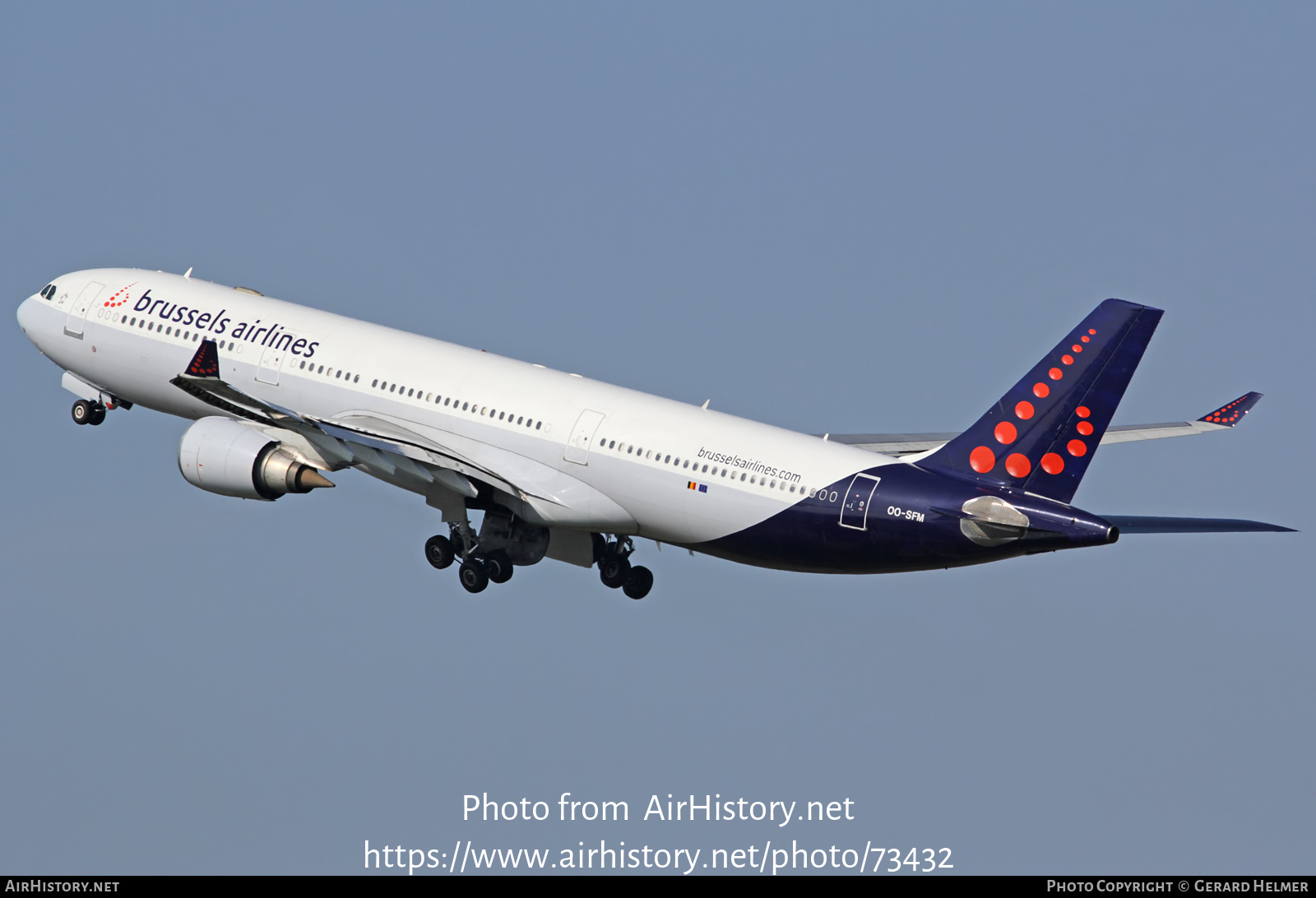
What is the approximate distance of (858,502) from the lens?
48938 millimetres

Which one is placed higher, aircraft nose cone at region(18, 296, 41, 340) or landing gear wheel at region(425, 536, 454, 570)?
aircraft nose cone at region(18, 296, 41, 340)

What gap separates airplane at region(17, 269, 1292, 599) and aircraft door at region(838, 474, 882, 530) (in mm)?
39

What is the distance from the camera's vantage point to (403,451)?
175ft

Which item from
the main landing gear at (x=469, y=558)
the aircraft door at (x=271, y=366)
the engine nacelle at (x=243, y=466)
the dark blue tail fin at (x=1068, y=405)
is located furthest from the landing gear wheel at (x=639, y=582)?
the dark blue tail fin at (x=1068, y=405)

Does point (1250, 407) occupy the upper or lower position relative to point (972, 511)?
upper

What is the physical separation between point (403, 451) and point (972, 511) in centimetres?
1389

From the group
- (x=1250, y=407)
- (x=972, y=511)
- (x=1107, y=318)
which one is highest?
(x=1250, y=407)

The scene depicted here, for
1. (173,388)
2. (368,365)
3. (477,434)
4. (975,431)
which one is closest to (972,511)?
(975,431)

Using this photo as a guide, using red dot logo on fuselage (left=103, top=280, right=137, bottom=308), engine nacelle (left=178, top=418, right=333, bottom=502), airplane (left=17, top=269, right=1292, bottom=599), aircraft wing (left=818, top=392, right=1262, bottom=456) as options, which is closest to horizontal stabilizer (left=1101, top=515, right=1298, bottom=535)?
airplane (left=17, top=269, right=1292, bottom=599)

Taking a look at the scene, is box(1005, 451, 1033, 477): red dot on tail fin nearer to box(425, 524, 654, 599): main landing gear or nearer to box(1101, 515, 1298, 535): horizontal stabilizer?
box(1101, 515, 1298, 535): horizontal stabilizer

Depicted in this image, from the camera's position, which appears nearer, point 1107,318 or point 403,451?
point 1107,318

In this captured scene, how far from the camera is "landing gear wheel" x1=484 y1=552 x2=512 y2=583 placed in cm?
5491

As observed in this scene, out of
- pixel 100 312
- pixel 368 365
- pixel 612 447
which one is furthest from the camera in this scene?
pixel 100 312

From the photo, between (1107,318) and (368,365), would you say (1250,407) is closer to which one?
(1107,318)
